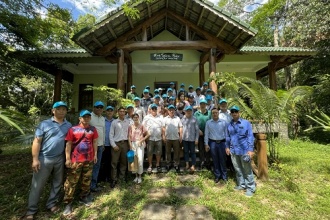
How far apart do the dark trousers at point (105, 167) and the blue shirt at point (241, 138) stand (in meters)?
2.75

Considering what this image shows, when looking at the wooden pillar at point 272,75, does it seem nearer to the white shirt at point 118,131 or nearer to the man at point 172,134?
the man at point 172,134

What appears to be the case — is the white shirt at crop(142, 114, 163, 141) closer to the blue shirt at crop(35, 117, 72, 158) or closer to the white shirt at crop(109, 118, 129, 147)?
A: the white shirt at crop(109, 118, 129, 147)

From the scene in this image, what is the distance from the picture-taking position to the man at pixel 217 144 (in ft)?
Answer: 15.7

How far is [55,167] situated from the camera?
369 centimetres

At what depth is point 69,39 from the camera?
979cm

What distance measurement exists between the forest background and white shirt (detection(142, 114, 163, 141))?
7.95ft

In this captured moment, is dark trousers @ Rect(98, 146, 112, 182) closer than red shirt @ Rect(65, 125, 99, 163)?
No

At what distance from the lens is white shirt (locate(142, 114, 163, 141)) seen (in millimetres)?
5059

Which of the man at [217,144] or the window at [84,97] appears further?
the window at [84,97]

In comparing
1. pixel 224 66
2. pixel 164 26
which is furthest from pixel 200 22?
pixel 224 66

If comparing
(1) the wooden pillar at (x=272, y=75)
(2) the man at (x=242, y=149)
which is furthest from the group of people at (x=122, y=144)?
(1) the wooden pillar at (x=272, y=75)

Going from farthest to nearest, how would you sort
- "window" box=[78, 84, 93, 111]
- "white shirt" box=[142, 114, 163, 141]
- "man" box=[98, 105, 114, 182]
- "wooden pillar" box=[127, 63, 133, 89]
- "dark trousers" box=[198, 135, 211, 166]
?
"window" box=[78, 84, 93, 111] → "wooden pillar" box=[127, 63, 133, 89] → "dark trousers" box=[198, 135, 211, 166] → "white shirt" box=[142, 114, 163, 141] → "man" box=[98, 105, 114, 182]

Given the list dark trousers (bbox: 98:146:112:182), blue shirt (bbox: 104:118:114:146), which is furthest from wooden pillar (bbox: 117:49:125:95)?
dark trousers (bbox: 98:146:112:182)

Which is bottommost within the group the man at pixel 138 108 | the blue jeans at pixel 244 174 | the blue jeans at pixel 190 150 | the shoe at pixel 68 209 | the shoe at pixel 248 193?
the shoe at pixel 68 209
